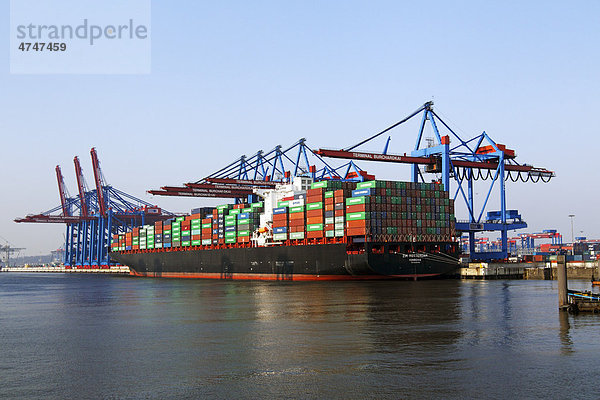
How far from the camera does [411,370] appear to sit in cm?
2030

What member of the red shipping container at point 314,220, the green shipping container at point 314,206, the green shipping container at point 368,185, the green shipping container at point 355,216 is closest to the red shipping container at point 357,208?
the green shipping container at point 355,216

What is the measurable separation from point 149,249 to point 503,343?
12182 centimetres

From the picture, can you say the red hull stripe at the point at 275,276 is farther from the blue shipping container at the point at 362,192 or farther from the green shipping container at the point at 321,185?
the green shipping container at the point at 321,185

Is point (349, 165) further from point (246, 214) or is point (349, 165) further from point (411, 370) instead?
point (411, 370)

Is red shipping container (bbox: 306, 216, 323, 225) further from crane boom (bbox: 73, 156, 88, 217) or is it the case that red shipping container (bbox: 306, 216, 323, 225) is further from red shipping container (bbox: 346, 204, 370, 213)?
crane boom (bbox: 73, 156, 88, 217)

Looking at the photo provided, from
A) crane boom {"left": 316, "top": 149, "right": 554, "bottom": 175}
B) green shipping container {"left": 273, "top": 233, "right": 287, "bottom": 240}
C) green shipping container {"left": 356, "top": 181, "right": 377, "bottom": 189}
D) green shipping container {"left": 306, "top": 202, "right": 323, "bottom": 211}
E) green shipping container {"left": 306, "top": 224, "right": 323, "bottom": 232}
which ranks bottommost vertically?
green shipping container {"left": 273, "top": 233, "right": 287, "bottom": 240}

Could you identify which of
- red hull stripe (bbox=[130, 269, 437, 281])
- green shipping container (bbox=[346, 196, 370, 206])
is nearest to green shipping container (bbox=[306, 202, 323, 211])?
green shipping container (bbox=[346, 196, 370, 206])

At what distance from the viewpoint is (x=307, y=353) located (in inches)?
942

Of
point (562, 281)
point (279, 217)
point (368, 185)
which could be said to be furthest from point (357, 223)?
point (562, 281)

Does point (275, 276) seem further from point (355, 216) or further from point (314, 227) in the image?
point (355, 216)

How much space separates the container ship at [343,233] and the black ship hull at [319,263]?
5.3 inches

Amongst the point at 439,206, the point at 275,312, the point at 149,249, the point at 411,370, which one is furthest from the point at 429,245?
the point at 149,249

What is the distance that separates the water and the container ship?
118 feet

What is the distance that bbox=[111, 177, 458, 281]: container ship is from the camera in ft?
261
